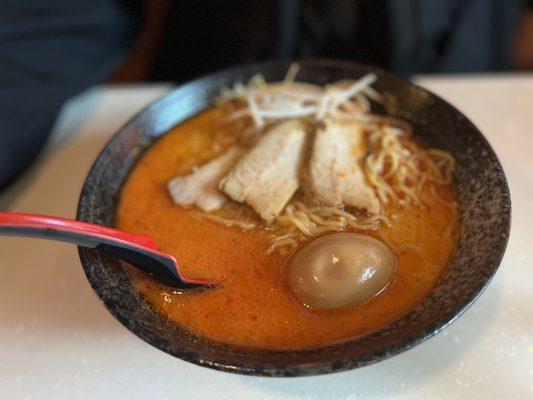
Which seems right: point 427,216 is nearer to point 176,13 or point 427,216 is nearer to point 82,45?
point 82,45

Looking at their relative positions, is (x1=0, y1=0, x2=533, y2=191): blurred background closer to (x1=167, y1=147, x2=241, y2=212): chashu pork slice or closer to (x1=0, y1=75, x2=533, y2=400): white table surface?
(x1=0, y1=75, x2=533, y2=400): white table surface

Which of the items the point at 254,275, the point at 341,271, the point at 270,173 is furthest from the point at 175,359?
the point at 270,173

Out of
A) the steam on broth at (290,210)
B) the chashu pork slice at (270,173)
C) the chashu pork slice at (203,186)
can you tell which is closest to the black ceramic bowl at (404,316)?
the steam on broth at (290,210)

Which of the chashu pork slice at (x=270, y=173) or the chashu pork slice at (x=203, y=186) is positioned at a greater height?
the chashu pork slice at (x=270, y=173)

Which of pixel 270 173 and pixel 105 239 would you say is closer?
pixel 105 239

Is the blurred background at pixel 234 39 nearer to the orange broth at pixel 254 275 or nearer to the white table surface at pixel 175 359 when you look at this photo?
the white table surface at pixel 175 359

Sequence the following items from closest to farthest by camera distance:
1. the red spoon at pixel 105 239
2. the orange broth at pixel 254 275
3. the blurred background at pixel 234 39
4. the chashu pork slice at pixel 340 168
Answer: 1. the red spoon at pixel 105 239
2. the orange broth at pixel 254 275
3. the chashu pork slice at pixel 340 168
4. the blurred background at pixel 234 39

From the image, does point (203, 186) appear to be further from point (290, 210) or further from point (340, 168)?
point (340, 168)

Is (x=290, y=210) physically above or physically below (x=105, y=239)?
above

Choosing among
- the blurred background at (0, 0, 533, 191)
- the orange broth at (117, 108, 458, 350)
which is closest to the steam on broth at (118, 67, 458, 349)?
the orange broth at (117, 108, 458, 350)
